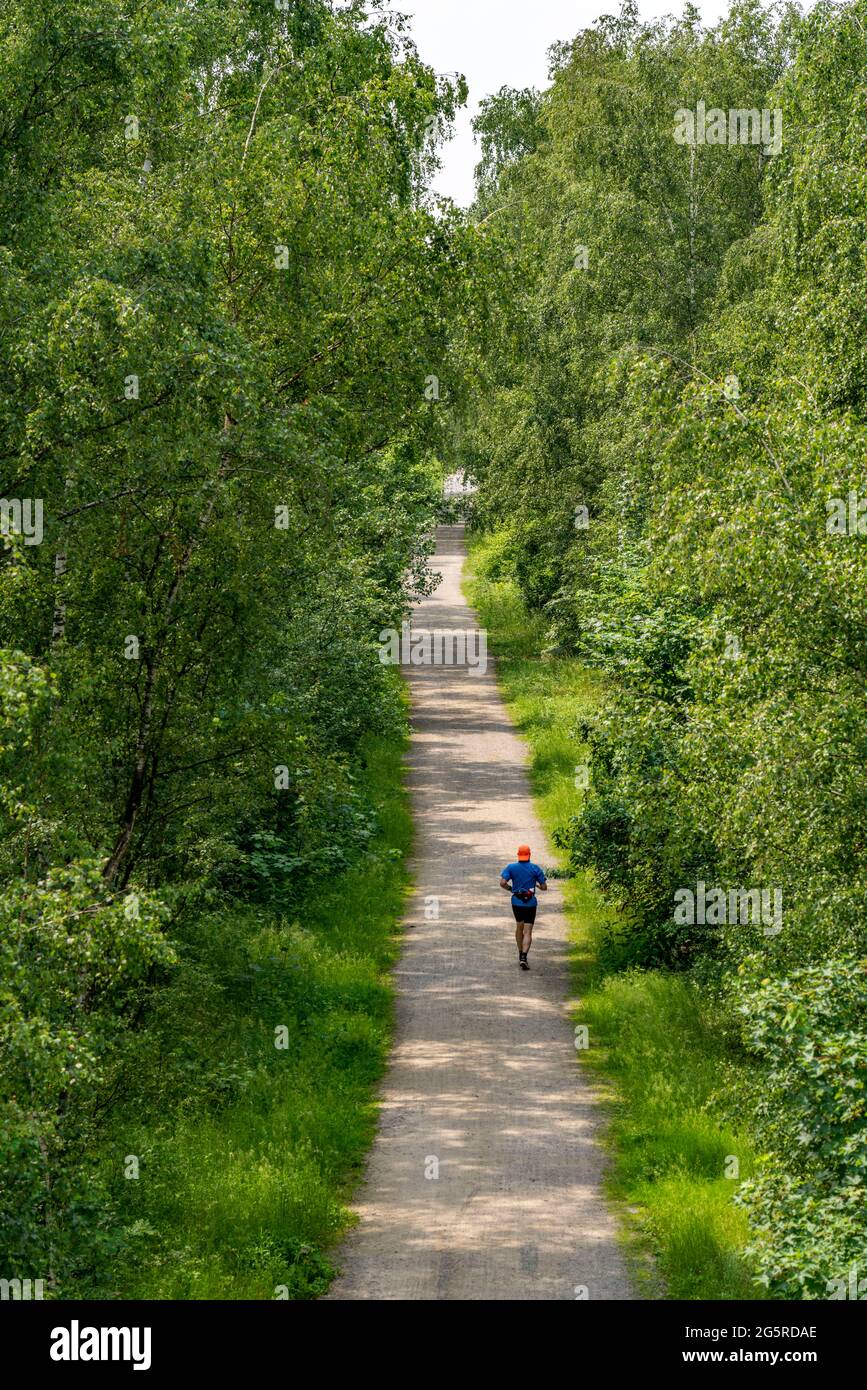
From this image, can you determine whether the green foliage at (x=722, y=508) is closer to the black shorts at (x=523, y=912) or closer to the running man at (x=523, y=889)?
the running man at (x=523, y=889)

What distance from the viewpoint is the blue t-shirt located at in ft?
59.3

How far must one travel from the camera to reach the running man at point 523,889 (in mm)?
18062

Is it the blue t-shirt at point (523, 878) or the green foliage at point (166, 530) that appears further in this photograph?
the blue t-shirt at point (523, 878)

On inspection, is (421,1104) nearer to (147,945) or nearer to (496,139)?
(147,945)

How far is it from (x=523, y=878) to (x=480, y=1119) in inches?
174

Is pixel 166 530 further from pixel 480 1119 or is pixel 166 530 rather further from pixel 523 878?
pixel 523 878

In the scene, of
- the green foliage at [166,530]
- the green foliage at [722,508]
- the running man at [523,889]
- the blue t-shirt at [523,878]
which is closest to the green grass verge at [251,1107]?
the green foliage at [166,530]

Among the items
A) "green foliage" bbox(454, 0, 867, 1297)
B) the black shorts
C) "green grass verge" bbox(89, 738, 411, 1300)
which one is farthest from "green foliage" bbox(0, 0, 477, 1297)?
the black shorts

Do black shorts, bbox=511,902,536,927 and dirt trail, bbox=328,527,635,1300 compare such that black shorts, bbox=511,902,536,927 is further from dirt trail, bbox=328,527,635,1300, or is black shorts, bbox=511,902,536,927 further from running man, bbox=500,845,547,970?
dirt trail, bbox=328,527,635,1300

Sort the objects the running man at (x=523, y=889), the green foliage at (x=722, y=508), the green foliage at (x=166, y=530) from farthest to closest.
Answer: the running man at (x=523, y=889), the green foliage at (x=722, y=508), the green foliage at (x=166, y=530)

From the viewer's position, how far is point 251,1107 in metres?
14.0

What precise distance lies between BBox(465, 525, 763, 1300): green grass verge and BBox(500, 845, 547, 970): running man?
890 millimetres

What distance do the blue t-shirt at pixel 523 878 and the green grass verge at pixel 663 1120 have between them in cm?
120
